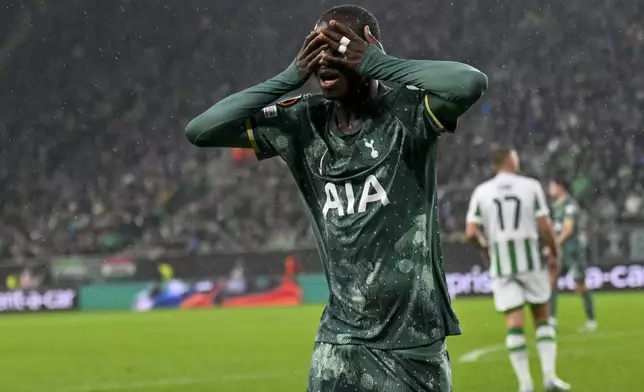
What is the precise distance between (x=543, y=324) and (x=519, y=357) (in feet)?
1.66

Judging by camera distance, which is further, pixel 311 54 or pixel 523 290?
pixel 523 290

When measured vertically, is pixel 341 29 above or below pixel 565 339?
above

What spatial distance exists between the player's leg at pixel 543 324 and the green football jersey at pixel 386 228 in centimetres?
576

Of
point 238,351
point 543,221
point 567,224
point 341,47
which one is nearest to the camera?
point 341,47

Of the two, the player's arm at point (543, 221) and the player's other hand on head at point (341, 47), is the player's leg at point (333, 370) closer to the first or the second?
the player's other hand on head at point (341, 47)

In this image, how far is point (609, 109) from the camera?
2602 cm

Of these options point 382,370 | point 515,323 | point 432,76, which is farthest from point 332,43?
point 515,323

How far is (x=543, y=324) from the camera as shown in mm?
8984

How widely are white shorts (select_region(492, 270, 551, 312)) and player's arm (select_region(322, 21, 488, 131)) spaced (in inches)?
236

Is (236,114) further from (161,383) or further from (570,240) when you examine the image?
(570,240)

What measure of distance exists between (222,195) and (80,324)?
26.0ft

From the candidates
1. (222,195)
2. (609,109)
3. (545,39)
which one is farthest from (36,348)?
(545,39)

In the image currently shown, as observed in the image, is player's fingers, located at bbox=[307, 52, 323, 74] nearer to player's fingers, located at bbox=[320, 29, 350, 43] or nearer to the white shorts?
player's fingers, located at bbox=[320, 29, 350, 43]

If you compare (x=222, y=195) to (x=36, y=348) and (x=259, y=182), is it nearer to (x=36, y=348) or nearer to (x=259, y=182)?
(x=259, y=182)
